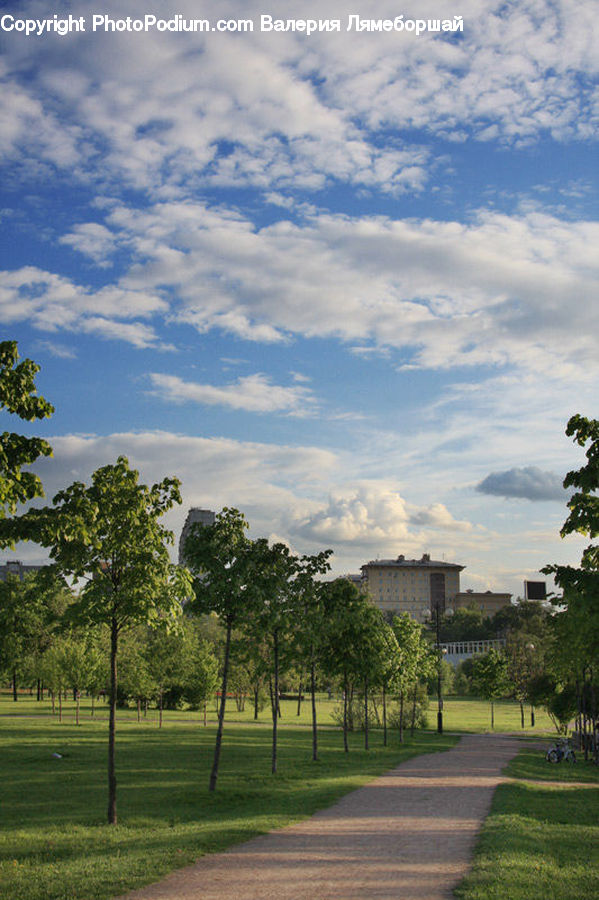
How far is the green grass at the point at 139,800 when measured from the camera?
1073cm

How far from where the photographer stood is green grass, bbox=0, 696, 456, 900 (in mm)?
10727

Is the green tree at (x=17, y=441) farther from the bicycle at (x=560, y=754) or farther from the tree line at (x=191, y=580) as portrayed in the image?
the bicycle at (x=560, y=754)

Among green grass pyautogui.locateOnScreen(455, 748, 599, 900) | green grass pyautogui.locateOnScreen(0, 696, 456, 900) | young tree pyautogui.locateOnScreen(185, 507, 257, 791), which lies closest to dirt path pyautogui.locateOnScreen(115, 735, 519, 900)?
green grass pyautogui.locateOnScreen(455, 748, 599, 900)

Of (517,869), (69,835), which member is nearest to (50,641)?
(69,835)

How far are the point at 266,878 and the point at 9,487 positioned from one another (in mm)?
6457

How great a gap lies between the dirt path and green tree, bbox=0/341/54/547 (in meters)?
5.62

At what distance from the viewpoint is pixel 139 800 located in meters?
18.8

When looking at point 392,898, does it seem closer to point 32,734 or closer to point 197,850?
point 197,850

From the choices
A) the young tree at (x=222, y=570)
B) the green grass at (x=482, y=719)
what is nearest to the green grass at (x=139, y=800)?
the young tree at (x=222, y=570)

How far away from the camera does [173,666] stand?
56125mm

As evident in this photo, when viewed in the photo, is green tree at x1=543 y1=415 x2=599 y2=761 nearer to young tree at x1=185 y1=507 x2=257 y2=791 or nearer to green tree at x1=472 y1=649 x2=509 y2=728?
young tree at x1=185 y1=507 x2=257 y2=791

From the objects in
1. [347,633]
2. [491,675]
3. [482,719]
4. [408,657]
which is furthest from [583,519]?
[482,719]

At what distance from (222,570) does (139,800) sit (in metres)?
5.97

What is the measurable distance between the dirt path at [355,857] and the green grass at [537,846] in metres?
0.37
